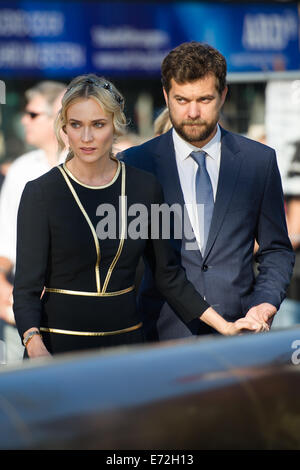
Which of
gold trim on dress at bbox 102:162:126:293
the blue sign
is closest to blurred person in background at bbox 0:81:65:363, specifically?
gold trim on dress at bbox 102:162:126:293

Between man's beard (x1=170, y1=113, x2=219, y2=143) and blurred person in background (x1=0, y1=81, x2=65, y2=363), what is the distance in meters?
1.95

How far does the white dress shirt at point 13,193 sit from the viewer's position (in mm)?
4367

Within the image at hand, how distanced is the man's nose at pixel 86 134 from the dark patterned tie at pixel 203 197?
0.48 meters

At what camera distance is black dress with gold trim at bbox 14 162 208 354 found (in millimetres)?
2119

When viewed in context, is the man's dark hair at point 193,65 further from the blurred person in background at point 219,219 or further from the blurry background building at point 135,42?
the blurry background building at point 135,42

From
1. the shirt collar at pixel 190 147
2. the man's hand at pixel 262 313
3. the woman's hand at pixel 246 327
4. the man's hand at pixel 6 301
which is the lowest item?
the woman's hand at pixel 246 327

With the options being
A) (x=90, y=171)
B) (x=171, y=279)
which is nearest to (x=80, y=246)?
(x=90, y=171)

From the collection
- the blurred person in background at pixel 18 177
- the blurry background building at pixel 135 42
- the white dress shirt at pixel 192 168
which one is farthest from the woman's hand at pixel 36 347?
the blurry background building at pixel 135 42

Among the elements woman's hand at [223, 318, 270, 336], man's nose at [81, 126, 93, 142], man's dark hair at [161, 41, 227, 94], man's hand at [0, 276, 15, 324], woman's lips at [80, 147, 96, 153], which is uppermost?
man's hand at [0, 276, 15, 324]

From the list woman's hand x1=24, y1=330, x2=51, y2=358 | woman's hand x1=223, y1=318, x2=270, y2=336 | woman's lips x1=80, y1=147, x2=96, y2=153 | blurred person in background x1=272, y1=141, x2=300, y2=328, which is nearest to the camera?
woman's hand x1=24, y1=330, x2=51, y2=358

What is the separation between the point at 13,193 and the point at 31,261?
91.8 inches

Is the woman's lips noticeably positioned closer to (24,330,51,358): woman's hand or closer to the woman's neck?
the woman's neck
